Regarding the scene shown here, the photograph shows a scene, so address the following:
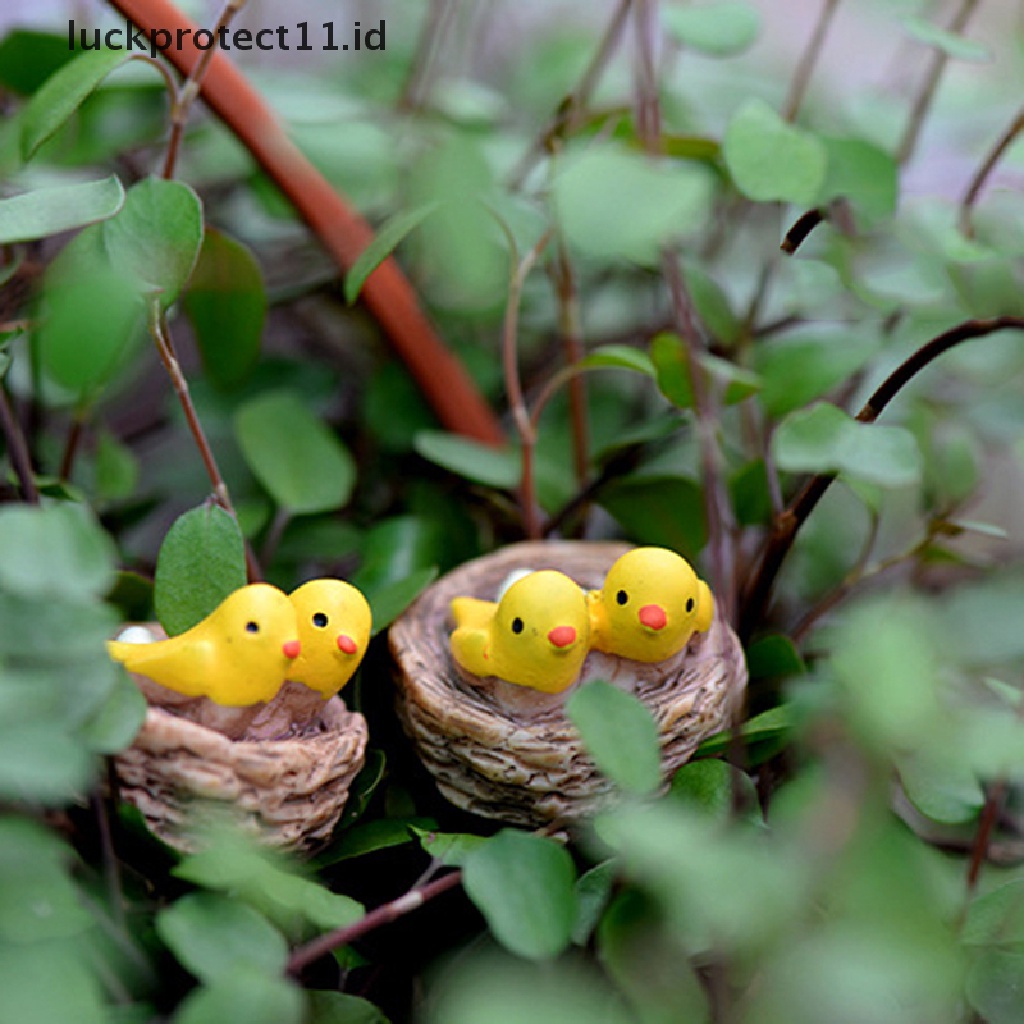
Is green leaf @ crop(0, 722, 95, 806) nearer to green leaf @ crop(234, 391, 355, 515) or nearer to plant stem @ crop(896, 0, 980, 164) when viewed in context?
green leaf @ crop(234, 391, 355, 515)

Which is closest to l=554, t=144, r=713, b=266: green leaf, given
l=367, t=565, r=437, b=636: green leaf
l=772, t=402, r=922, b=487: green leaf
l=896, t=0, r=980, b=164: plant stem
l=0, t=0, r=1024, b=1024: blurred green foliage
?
A: l=0, t=0, r=1024, b=1024: blurred green foliage

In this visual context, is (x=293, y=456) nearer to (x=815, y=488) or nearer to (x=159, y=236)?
(x=159, y=236)

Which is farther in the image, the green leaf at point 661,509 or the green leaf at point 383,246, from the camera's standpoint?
the green leaf at point 661,509

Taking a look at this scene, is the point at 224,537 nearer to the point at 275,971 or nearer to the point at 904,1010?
the point at 275,971

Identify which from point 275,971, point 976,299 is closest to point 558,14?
A: point 976,299

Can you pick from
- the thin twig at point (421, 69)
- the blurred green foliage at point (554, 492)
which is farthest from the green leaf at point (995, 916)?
the thin twig at point (421, 69)

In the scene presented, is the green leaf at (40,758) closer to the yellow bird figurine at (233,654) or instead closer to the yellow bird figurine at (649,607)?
the yellow bird figurine at (233,654)

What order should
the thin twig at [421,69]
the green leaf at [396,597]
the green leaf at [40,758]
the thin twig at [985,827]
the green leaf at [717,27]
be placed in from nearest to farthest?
1. the green leaf at [40,758]
2. the thin twig at [985,827]
3. the green leaf at [396,597]
4. the green leaf at [717,27]
5. the thin twig at [421,69]

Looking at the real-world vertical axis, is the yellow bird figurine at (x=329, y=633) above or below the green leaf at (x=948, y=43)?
below
